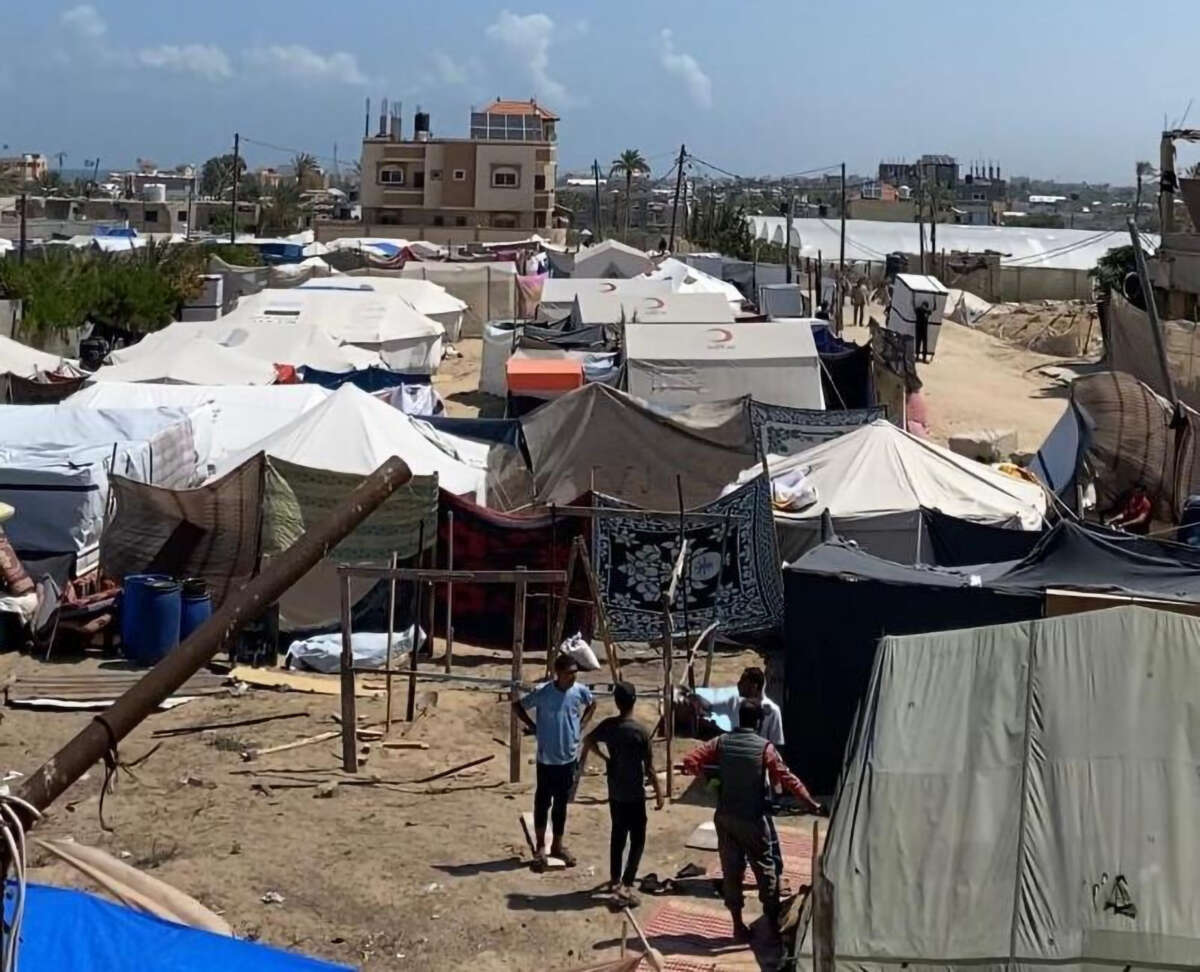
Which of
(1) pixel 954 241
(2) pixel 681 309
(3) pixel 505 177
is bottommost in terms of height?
(2) pixel 681 309

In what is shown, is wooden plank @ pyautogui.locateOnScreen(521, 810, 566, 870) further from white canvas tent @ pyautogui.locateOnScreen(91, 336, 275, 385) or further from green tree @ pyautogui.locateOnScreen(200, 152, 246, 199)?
green tree @ pyautogui.locateOnScreen(200, 152, 246, 199)

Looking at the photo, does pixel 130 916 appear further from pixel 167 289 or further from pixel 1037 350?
pixel 1037 350

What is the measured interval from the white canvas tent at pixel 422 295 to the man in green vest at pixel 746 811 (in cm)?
2872

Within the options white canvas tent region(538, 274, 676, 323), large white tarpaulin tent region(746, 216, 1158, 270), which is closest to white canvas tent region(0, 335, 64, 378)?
white canvas tent region(538, 274, 676, 323)

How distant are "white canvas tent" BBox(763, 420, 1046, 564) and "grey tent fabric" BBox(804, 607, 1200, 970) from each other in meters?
6.10

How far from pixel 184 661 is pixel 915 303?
34585 mm

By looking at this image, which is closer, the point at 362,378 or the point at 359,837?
the point at 359,837

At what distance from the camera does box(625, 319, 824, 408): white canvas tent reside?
2223 cm

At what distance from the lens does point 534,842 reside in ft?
31.4

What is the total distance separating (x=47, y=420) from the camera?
1688cm

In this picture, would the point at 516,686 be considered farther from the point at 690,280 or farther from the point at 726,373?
the point at 690,280

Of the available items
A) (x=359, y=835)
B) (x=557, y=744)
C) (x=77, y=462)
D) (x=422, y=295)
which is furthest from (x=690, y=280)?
(x=557, y=744)

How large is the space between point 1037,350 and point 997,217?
3866 inches

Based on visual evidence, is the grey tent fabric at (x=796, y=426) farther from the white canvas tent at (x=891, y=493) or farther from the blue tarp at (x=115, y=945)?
the blue tarp at (x=115, y=945)
